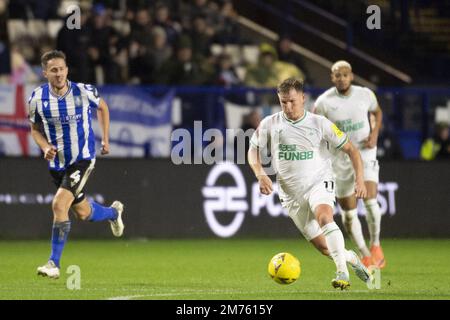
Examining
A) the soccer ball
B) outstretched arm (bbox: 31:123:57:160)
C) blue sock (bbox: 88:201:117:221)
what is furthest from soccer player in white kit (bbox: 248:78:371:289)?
blue sock (bbox: 88:201:117:221)

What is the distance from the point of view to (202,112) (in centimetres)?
1731

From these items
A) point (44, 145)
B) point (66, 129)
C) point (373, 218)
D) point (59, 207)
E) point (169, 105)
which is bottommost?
point (373, 218)

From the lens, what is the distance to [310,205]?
10.6 m

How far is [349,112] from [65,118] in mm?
3103

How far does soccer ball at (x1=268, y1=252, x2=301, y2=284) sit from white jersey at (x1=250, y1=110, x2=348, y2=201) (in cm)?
56

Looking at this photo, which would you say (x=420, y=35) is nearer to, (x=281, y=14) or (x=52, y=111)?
(x=281, y=14)

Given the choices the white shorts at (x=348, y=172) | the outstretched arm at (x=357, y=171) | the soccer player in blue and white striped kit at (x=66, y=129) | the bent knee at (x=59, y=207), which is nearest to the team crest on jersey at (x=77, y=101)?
the soccer player in blue and white striped kit at (x=66, y=129)

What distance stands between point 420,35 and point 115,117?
24.4ft

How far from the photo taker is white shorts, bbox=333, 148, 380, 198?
1326 centimetres

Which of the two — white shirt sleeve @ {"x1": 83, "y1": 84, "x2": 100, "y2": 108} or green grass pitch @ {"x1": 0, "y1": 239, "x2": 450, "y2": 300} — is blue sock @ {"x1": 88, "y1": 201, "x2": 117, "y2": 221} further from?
white shirt sleeve @ {"x1": 83, "y1": 84, "x2": 100, "y2": 108}

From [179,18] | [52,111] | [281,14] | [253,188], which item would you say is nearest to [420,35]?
[281,14]

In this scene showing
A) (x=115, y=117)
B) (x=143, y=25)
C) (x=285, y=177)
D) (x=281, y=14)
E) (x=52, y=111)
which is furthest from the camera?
(x=281, y=14)

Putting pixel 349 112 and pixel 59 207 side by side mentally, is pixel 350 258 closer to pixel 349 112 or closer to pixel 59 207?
pixel 59 207

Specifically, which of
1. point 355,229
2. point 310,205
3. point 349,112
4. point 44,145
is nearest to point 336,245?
point 310,205
